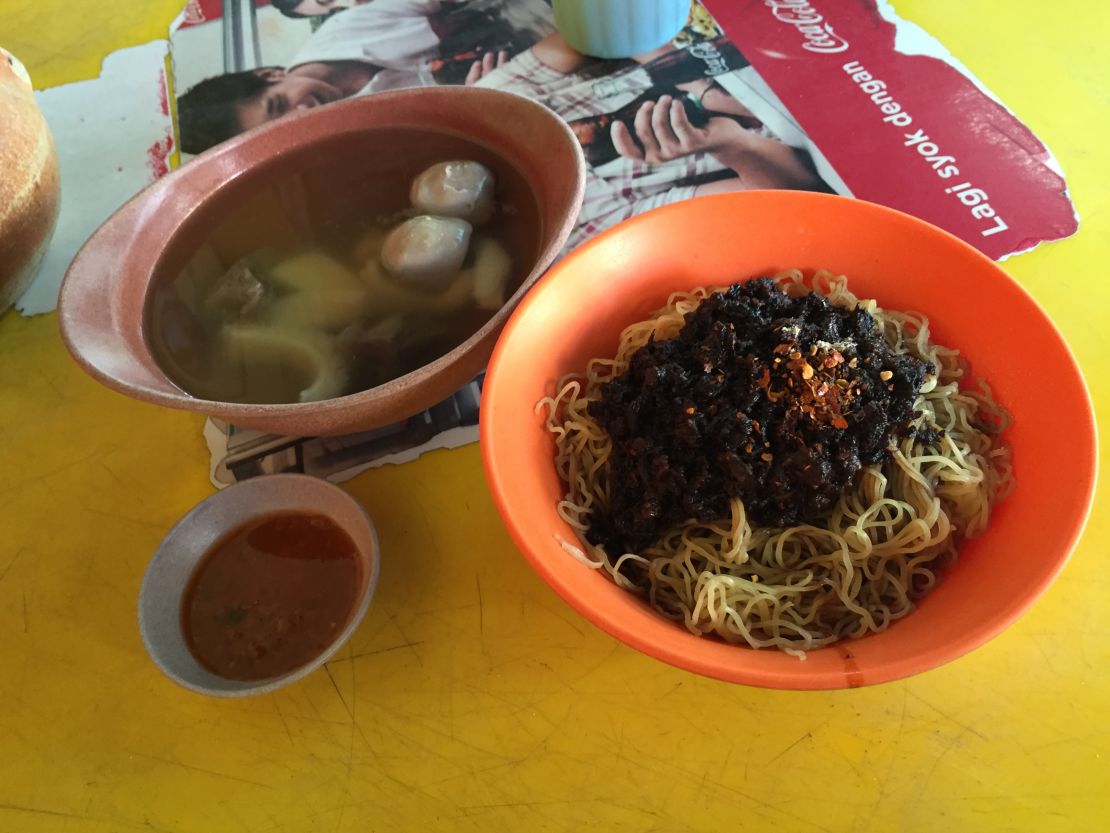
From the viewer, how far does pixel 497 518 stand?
150 cm

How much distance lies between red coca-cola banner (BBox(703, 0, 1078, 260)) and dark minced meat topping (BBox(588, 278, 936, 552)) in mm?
787

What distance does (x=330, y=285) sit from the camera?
1727 mm

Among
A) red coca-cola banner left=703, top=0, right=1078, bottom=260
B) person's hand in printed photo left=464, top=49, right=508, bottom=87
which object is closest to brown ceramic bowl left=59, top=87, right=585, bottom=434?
person's hand in printed photo left=464, top=49, right=508, bottom=87

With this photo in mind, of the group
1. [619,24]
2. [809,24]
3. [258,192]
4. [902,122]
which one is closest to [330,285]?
[258,192]

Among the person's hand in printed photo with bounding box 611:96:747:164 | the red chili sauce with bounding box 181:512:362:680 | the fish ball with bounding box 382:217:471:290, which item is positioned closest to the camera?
the red chili sauce with bounding box 181:512:362:680

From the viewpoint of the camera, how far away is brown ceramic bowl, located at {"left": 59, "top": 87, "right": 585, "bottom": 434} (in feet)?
4.30

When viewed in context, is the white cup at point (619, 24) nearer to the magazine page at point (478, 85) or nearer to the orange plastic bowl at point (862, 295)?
the magazine page at point (478, 85)

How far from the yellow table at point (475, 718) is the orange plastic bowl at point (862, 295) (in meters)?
0.22

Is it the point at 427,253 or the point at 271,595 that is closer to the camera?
the point at 271,595

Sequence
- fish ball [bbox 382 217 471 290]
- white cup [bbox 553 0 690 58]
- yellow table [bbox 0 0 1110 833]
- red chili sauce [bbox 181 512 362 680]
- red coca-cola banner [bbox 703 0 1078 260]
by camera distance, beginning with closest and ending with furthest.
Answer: yellow table [bbox 0 0 1110 833] → red chili sauce [bbox 181 512 362 680] → fish ball [bbox 382 217 471 290] → red coca-cola banner [bbox 703 0 1078 260] → white cup [bbox 553 0 690 58]

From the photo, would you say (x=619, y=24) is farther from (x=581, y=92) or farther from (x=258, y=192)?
(x=258, y=192)

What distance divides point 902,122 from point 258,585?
2075 mm

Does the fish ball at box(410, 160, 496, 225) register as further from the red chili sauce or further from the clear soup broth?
the red chili sauce

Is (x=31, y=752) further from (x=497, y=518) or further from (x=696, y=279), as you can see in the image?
(x=696, y=279)
